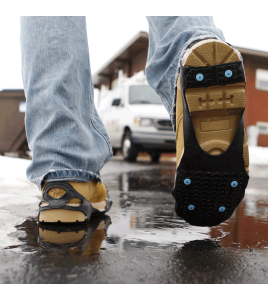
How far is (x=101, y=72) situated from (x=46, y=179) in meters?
18.9

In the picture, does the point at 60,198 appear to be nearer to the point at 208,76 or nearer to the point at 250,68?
the point at 208,76

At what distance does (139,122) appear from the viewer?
6.85 meters

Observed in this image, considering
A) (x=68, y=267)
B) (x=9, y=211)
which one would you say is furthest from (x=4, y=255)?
(x=9, y=211)

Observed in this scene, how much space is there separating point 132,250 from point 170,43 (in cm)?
76

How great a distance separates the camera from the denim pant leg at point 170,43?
1200 mm

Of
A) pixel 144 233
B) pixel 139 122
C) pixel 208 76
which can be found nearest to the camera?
pixel 208 76

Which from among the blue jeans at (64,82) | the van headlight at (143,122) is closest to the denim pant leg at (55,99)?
the blue jeans at (64,82)

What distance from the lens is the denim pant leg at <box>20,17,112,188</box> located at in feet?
3.96

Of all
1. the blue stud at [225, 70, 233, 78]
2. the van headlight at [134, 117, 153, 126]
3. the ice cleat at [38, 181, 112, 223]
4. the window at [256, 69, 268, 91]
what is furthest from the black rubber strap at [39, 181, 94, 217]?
the window at [256, 69, 268, 91]

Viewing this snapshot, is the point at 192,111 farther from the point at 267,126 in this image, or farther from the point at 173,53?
the point at 267,126

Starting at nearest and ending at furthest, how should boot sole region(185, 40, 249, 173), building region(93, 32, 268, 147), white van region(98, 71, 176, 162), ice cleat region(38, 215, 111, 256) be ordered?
ice cleat region(38, 215, 111, 256)
boot sole region(185, 40, 249, 173)
white van region(98, 71, 176, 162)
building region(93, 32, 268, 147)

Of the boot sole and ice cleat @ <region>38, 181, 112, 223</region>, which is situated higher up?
the boot sole

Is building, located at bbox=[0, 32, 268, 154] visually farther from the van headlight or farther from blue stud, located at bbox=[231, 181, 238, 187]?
blue stud, located at bbox=[231, 181, 238, 187]

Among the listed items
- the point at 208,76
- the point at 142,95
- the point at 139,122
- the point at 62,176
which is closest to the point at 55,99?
the point at 62,176
